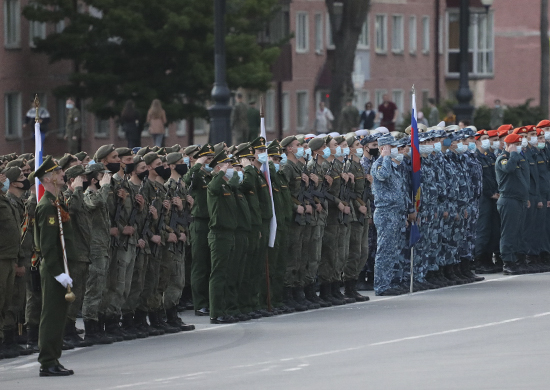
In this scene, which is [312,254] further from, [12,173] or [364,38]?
[364,38]

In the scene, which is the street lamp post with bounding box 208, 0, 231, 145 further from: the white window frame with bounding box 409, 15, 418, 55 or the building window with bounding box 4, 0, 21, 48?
the white window frame with bounding box 409, 15, 418, 55

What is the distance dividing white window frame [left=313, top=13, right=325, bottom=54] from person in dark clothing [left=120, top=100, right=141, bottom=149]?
28.4 meters

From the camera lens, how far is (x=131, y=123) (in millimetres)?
40406

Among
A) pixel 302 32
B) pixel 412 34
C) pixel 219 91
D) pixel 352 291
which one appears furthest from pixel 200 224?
pixel 412 34

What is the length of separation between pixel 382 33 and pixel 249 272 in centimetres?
5592

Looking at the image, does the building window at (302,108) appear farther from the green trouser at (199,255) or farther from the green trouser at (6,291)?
the green trouser at (6,291)

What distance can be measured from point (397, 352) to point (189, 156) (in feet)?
20.3

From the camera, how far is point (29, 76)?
4878 cm

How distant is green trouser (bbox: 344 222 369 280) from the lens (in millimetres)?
21906

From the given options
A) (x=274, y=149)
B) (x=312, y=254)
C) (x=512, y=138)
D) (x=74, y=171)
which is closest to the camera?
(x=74, y=171)

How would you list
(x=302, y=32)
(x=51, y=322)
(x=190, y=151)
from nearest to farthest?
(x=51, y=322) < (x=190, y=151) < (x=302, y=32)

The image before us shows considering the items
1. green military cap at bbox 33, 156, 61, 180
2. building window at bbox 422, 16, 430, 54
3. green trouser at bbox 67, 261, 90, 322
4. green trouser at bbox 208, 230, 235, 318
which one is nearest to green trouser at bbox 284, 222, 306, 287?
green trouser at bbox 208, 230, 235, 318

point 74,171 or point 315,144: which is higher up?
point 315,144

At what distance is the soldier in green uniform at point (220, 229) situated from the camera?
19.3m
